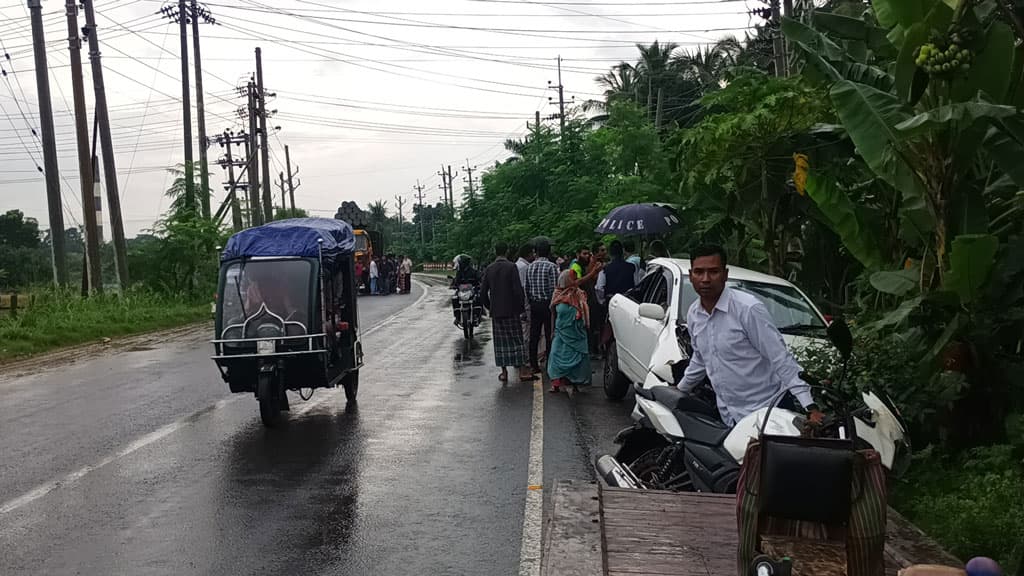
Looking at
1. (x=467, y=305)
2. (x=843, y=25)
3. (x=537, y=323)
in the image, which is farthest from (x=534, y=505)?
(x=467, y=305)

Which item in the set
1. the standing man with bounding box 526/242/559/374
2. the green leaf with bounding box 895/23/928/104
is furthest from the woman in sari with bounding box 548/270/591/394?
the green leaf with bounding box 895/23/928/104

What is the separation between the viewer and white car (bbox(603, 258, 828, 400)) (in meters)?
8.62

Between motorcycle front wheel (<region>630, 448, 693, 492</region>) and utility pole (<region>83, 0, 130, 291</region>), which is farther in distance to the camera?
utility pole (<region>83, 0, 130, 291</region>)

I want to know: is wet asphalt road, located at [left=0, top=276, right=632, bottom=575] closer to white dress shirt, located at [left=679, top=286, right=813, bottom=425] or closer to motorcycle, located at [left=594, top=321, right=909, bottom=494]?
motorcycle, located at [left=594, top=321, right=909, bottom=494]

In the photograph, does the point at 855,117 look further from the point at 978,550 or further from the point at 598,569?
the point at 598,569

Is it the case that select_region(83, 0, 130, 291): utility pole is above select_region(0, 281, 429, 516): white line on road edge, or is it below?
above

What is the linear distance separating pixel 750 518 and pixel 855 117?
186 inches

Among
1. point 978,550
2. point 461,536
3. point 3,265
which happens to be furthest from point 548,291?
point 3,265

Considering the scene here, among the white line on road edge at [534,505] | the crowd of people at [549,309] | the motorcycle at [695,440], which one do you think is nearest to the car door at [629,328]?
→ the crowd of people at [549,309]

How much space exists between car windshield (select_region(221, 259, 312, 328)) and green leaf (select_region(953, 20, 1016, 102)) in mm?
6561

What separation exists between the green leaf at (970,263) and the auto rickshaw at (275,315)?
609cm

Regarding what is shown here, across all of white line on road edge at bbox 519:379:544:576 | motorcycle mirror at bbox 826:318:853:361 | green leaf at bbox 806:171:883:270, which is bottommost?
white line on road edge at bbox 519:379:544:576

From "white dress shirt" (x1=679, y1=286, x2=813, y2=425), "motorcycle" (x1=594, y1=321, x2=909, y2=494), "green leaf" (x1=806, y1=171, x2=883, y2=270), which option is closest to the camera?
"motorcycle" (x1=594, y1=321, x2=909, y2=494)

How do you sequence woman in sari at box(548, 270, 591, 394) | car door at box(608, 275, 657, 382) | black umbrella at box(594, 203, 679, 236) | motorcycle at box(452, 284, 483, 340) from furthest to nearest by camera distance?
motorcycle at box(452, 284, 483, 340) < black umbrella at box(594, 203, 679, 236) < woman in sari at box(548, 270, 591, 394) < car door at box(608, 275, 657, 382)
